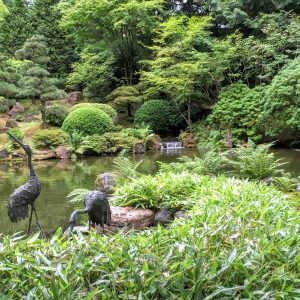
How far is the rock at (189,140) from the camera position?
17.4 metres

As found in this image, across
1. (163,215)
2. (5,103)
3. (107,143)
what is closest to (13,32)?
(5,103)

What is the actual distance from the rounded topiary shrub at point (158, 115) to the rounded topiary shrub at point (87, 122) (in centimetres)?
198

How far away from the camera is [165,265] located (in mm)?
2568

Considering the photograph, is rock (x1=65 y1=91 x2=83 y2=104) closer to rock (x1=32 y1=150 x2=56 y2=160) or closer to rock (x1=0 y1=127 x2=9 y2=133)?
rock (x1=0 y1=127 x2=9 y2=133)

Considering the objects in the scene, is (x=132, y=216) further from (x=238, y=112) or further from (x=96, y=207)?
(x=238, y=112)

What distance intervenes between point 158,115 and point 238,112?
3.67 metres

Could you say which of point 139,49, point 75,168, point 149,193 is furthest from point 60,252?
point 139,49

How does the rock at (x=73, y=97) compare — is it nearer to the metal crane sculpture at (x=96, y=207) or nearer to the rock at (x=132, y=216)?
the rock at (x=132, y=216)

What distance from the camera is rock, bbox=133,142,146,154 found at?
625 inches

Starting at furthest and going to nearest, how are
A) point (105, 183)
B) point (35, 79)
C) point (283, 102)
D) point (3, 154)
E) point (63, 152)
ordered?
point (35, 79)
point (63, 152)
point (3, 154)
point (283, 102)
point (105, 183)

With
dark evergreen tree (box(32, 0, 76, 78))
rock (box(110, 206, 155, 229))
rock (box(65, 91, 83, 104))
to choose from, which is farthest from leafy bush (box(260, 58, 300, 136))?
dark evergreen tree (box(32, 0, 76, 78))

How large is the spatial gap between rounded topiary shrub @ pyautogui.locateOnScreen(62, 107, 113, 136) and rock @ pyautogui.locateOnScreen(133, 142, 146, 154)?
1714 millimetres

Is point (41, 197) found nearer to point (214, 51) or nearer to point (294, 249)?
point (294, 249)

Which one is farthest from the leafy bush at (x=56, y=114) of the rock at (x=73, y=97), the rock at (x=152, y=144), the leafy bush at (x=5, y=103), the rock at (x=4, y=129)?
the rock at (x=152, y=144)
